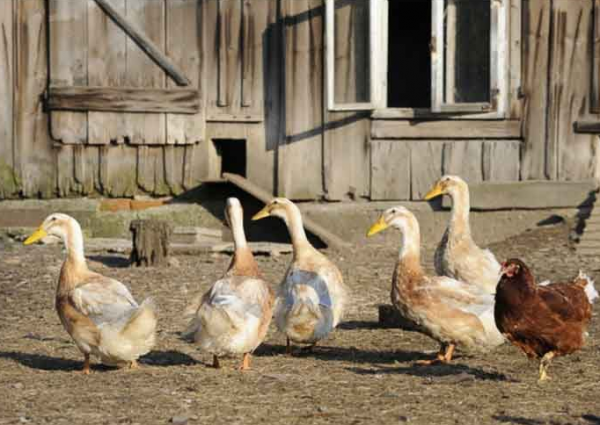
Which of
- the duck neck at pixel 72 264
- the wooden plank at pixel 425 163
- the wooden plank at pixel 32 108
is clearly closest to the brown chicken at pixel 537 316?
the duck neck at pixel 72 264

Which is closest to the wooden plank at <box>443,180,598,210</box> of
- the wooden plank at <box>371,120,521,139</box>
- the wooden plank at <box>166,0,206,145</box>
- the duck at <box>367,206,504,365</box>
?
the wooden plank at <box>371,120,521,139</box>

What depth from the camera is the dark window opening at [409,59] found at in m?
19.9

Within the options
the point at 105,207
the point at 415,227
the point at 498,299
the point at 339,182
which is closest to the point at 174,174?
the point at 105,207

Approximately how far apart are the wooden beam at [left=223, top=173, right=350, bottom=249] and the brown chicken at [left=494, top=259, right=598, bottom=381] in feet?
21.4

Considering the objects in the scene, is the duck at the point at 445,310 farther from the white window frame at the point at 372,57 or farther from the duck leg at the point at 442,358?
the white window frame at the point at 372,57

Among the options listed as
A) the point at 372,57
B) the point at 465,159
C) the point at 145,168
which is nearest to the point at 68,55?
the point at 145,168

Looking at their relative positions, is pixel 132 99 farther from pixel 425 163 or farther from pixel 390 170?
pixel 425 163

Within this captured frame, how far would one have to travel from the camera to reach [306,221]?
557 inches

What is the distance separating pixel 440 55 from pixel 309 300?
621cm

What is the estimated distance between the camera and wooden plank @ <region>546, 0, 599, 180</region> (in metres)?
13.9

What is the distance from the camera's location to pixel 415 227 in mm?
8359

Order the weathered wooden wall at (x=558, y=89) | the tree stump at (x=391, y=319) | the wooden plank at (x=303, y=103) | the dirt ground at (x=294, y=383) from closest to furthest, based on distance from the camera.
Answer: the dirt ground at (x=294, y=383) → the tree stump at (x=391, y=319) → the weathered wooden wall at (x=558, y=89) → the wooden plank at (x=303, y=103)

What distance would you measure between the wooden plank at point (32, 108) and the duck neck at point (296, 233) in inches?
272

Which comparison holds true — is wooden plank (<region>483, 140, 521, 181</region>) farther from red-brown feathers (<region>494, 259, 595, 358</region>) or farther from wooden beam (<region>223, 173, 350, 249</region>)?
red-brown feathers (<region>494, 259, 595, 358</region>)
